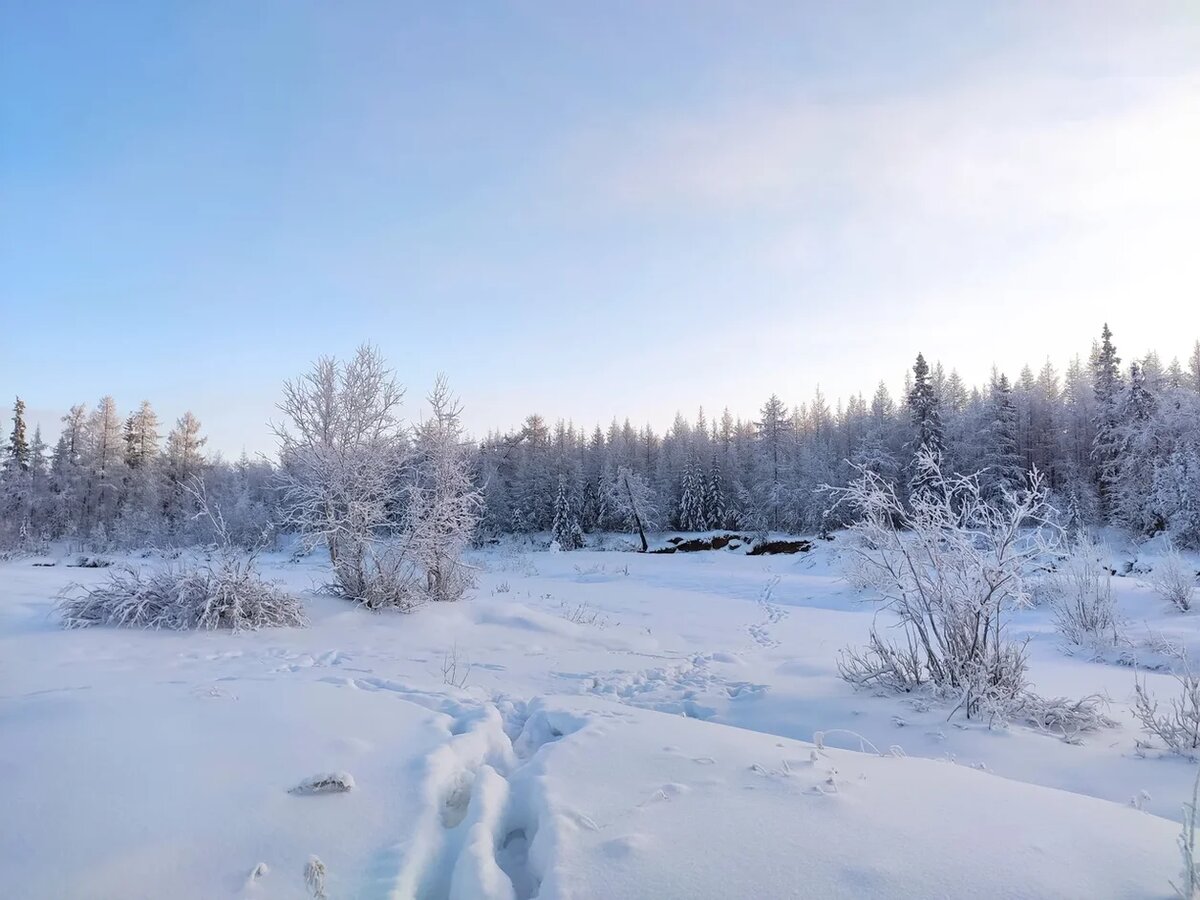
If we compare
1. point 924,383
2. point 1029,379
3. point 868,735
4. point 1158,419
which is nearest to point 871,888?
point 868,735

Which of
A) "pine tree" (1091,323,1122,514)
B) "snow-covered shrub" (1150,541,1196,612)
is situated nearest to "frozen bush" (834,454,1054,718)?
→ "snow-covered shrub" (1150,541,1196,612)

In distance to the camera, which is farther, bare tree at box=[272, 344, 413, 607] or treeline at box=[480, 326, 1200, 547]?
treeline at box=[480, 326, 1200, 547]

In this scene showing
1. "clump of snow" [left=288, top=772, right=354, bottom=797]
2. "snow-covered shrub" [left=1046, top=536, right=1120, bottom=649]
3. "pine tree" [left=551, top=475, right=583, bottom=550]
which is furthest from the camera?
"pine tree" [left=551, top=475, right=583, bottom=550]

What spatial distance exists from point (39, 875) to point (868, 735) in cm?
538

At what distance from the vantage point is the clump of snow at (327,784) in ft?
10.1

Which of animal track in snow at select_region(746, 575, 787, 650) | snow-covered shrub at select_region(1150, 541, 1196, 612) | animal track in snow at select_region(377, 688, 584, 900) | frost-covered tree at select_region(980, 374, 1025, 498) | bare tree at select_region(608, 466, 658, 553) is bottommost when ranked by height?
animal track in snow at select_region(746, 575, 787, 650)

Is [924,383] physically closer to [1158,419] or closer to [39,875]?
[1158,419]

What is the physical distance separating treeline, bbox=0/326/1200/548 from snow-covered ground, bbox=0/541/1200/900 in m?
28.9

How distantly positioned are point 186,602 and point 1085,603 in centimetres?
1328

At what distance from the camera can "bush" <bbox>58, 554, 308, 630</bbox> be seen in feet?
25.8

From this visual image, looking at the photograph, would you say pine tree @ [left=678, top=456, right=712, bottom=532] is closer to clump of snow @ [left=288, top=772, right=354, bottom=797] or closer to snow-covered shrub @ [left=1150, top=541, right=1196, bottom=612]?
snow-covered shrub @ [left=1150, top=541, right=1196, bottom=612]

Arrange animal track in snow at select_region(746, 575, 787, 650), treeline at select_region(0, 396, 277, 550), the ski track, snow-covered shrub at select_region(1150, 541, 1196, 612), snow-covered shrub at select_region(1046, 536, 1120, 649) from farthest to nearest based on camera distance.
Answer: treeline at select_region(0, 396, 277, 550) < snow-covered shrub at select_region(1150, 541, 1196, 612) < animal track in snow at select_region(746, 575, 787, 650) < snow-covered shrub at select_region(1046, 536, 1120, 649) < the ski track

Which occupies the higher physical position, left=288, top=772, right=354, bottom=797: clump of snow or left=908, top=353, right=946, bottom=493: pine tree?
left=908, top=353, right=946, bottom=493: pine tree

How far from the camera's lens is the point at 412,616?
10.2m
